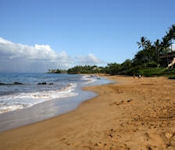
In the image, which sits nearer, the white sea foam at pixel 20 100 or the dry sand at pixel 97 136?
the dry sand at pixel 97 136

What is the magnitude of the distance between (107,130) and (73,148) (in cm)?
138

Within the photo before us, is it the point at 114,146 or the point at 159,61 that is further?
the point at 159,61

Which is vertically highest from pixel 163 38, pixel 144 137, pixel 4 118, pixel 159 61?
pixel 163 38

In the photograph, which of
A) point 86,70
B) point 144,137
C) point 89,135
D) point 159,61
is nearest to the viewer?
point 144,137

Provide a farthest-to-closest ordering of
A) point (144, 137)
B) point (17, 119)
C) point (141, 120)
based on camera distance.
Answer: point (17, 119)
point (141, 120)
point (144, 137)

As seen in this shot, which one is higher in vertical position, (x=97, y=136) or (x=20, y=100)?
(x=97, y=136)

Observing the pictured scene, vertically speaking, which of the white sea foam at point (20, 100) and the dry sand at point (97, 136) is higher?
the dry sand at point (97, 136)

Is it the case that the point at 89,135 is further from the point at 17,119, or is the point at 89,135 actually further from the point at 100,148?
the point at 17,119

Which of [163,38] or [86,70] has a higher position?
[163,38]

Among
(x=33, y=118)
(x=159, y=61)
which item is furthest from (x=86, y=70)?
(x=33, y=118)

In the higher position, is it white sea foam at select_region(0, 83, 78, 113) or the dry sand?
the dry sand

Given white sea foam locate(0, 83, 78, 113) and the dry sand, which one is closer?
the dry sand

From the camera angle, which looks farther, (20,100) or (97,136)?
(20,100)

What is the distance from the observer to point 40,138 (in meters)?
4.73
